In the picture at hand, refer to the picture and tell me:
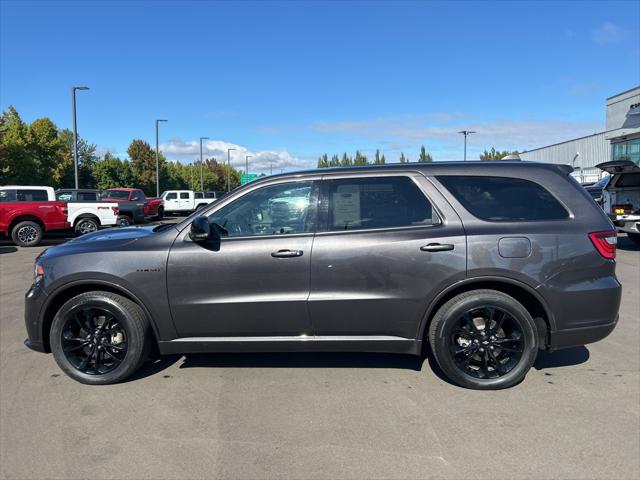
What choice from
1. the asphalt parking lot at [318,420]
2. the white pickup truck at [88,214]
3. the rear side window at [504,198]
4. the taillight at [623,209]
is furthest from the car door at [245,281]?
the white pickup truck at [88,214]

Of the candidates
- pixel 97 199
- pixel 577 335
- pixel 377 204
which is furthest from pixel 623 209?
pixel 97 199

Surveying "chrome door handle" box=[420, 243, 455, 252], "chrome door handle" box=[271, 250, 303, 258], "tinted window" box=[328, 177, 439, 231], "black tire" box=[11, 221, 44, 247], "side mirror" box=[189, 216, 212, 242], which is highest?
"tinted window" box=[328, 177, 439, 231]

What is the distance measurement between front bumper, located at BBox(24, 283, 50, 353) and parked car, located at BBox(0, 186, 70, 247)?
1157 centimetres

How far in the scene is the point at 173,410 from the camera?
3545mm

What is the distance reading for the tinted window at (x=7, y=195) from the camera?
13.8 meters

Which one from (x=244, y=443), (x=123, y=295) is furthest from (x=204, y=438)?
(x=123, y=295)

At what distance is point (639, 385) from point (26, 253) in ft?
43.8

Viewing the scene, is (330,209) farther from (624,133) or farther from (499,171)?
(624,133)

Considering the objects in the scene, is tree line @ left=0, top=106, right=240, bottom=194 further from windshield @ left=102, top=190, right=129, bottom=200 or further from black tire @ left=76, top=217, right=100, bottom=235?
black tire @ left=76, top=217, right=100, bottom=235

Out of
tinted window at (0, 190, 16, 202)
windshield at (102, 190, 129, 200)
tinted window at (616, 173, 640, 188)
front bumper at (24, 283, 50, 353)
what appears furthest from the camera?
windshield at (102, 190, 129, 200)

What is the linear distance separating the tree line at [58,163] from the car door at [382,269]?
3020cm

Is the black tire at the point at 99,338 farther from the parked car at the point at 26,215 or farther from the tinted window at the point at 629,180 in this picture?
the tinted window at the point at 629,180

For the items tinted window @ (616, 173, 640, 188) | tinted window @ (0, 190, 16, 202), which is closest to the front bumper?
tinted window @ (0, 190, 16, 202)

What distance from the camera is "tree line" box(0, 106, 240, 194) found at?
31.2m
